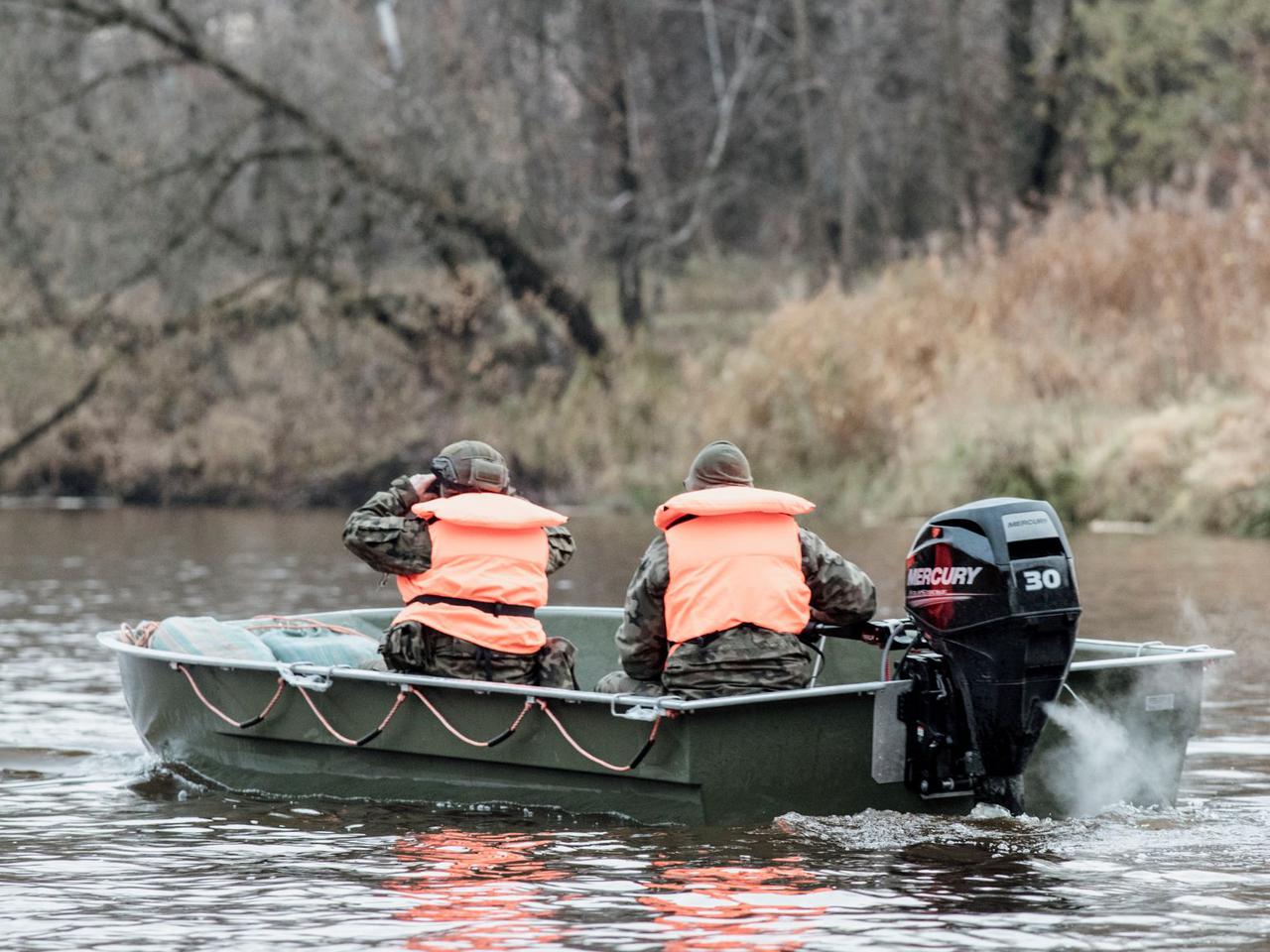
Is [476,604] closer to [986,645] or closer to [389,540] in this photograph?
[389,540]

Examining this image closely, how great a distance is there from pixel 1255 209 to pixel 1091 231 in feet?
6.37

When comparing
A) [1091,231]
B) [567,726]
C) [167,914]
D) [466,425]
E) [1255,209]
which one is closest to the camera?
[167,914]

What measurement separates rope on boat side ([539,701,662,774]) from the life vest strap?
593mm

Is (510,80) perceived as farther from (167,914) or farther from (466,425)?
(167,914)

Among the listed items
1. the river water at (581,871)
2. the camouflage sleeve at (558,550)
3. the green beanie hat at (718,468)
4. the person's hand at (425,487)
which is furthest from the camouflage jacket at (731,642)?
the person's hand at (425,487)

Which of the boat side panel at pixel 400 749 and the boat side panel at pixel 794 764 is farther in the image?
the boat side panel at pixel 400 749

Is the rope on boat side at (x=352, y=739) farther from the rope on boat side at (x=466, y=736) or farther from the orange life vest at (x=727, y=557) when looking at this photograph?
the orange life vest at (x=727, y=557)

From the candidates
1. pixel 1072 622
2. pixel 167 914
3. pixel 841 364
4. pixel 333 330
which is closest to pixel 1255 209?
pixel 841 364

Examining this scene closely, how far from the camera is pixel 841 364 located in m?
23.2

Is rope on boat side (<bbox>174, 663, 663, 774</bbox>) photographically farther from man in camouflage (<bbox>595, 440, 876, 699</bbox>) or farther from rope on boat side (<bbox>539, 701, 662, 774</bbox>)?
man in camouflage (<bbox>595, 440, 876, 699</bbox>)

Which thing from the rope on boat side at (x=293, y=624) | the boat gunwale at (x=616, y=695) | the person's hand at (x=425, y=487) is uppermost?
the person's hand at (x=425, y=487)

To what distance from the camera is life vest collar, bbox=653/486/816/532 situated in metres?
7.54

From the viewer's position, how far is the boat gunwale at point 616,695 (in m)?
7.28

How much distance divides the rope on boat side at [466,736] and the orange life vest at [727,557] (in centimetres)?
64
